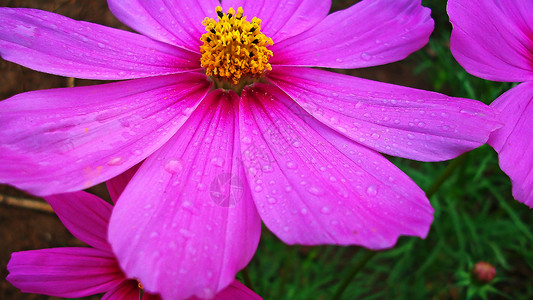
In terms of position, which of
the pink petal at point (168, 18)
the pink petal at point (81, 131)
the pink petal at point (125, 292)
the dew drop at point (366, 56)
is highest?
the pink petal at point (168, 18)

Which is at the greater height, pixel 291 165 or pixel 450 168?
pixel 291 165

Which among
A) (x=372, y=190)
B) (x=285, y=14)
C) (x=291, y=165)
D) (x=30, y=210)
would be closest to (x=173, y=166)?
(x=291, y=165)

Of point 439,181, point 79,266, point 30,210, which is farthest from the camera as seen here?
point 30,210

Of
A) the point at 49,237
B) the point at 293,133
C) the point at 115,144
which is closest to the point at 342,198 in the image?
the point at 293,133

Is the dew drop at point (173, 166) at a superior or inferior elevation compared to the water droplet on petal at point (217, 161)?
superior

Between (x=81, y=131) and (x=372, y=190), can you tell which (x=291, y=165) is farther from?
(x=81, y=131)

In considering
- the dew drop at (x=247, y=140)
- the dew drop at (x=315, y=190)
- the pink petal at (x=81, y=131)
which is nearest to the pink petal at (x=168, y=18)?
the pink petal at (x=81, y=131)

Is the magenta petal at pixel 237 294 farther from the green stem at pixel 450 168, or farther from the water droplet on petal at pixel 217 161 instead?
the green stem at pixel 450 168

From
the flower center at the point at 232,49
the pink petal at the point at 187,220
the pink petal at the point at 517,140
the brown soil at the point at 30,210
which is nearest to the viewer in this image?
the pink petal at the point at 187,220
